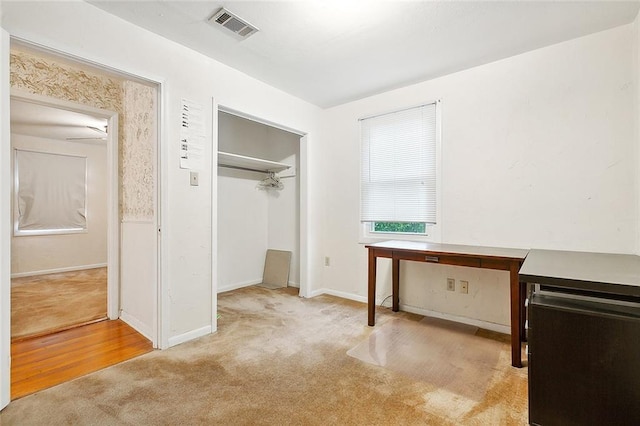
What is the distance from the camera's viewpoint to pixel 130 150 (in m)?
2.90

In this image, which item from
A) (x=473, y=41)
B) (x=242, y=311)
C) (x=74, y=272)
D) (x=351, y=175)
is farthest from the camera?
(x=74, y=272)

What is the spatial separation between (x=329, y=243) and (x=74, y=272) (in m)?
4.70

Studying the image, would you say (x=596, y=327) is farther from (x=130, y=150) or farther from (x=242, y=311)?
(x=130, y=150)

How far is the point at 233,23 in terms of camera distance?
2.05 meters

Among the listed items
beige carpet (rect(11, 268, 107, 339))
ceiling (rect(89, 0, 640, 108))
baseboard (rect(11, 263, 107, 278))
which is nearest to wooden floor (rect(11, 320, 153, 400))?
beige carpet (rect(11, 268, 107, 339))

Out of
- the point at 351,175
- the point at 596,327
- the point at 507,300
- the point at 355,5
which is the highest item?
the point at 355,5

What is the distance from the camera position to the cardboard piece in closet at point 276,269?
163 inches

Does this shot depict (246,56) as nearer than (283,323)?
Yes

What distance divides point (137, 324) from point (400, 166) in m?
3.04

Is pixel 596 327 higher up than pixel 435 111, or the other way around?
pixel 435 111

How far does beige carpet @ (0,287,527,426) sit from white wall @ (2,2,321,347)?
37cm

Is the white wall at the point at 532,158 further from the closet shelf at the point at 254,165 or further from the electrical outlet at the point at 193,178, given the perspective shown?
the electrical outlet at the point at 193,178

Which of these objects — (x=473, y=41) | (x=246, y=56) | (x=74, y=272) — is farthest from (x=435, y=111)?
(x=74, y=272)

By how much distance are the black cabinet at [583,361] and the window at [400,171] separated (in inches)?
68.2
